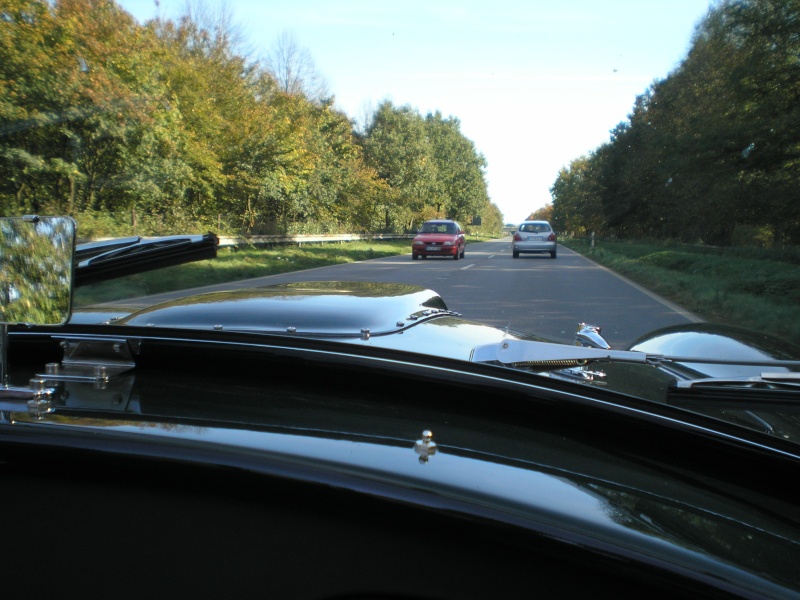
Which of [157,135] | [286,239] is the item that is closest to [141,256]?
[157,135]

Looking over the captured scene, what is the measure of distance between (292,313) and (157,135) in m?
24.2

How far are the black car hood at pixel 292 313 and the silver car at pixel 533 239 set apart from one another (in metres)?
30.9

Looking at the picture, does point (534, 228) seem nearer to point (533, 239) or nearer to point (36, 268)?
point (533, 239)

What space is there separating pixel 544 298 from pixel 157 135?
16.1 m

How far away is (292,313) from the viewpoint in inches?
106

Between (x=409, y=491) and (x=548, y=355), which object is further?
(x=548, y=355)

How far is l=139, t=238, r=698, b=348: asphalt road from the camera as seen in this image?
10945 mm

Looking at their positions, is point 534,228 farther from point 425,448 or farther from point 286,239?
point 425,448

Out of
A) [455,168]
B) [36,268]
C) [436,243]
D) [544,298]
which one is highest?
[455,168]

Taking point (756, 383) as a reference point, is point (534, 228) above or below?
below

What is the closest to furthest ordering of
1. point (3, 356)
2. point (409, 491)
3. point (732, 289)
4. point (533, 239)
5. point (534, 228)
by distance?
point (409, 491)
point (3, 356)
point (732, 289)
point (533, 239)
point (534, 228)

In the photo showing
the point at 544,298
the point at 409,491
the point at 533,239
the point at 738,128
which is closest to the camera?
the point at 409,491

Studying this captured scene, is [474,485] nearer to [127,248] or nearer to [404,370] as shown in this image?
[404,370]

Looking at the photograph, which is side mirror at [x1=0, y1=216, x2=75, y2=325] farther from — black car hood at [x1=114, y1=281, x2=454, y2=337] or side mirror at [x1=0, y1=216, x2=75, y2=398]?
black car hood at [x1=114, y1=281, x2=454, y2=337]
